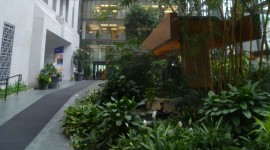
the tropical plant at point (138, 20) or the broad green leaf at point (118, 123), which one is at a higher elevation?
the tropical plant at point (138, 20)

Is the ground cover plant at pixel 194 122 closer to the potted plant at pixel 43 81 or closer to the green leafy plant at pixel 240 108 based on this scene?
the green leafy plant at pixel 240 108

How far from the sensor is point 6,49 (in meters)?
11.1

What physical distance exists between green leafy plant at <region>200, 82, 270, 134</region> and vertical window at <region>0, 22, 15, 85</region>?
32.4ft

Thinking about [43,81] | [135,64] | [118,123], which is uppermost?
[135,64]

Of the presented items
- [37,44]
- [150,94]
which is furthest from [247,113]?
[37,44]

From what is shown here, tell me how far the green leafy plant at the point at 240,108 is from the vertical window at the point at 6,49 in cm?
989

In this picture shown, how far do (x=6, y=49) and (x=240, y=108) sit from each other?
419 inches

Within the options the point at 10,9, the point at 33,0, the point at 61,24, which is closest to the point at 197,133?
the point at 10,9

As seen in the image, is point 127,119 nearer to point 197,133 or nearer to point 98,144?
point 98,144

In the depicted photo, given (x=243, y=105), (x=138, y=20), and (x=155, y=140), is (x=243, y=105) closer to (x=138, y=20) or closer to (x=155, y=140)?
(x=155, y=140)

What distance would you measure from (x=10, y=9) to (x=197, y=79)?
904cm

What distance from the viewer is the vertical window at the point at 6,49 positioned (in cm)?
1077

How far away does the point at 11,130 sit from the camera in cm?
494

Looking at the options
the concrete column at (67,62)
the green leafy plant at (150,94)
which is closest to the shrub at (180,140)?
the green leafy plant at (150,94)
